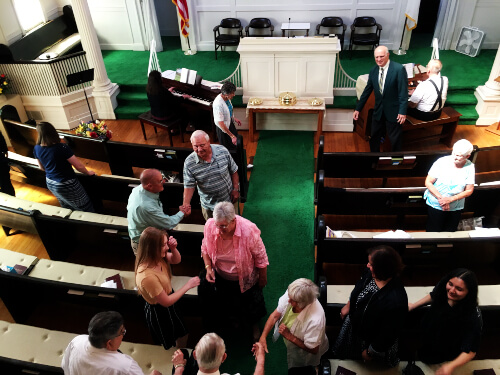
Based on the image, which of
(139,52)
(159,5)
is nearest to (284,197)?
(139,52)

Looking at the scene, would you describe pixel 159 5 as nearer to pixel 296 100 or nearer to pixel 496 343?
pixel 296 100

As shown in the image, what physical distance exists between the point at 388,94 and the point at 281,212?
6.38 feet

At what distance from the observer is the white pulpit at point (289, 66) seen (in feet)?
20.9

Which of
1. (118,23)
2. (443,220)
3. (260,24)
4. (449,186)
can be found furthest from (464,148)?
(118,23)

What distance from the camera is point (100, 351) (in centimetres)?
228

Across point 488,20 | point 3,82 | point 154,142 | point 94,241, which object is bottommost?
point 154,142

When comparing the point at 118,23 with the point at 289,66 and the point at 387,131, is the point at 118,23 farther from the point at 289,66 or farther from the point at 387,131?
the point at 387,131

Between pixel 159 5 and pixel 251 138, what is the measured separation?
4.89 meters

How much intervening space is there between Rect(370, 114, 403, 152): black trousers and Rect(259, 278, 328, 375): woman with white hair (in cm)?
332

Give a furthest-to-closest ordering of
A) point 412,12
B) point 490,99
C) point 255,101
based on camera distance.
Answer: point 412,12 → point 490,99 → point 255,101

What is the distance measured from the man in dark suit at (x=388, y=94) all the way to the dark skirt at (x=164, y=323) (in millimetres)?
3582

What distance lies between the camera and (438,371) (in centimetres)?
263

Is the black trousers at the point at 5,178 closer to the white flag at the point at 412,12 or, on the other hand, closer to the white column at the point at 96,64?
the white column at the point at 96,64

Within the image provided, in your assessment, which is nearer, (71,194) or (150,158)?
(71,194)
